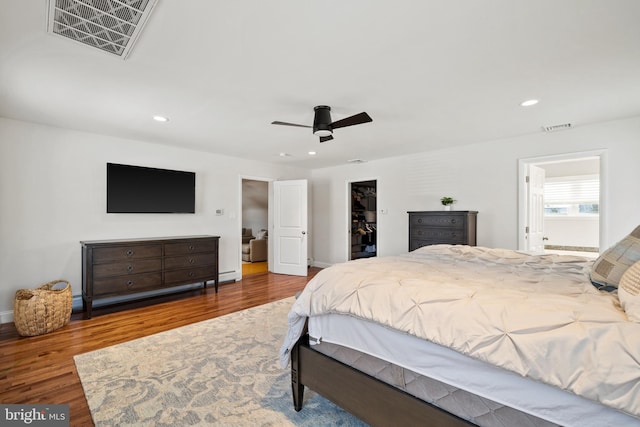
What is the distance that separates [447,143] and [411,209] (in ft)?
4.24

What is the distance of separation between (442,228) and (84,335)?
450 centimetres

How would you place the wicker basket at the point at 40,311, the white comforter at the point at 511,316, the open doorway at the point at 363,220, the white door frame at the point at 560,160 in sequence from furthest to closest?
the open doorway at the point at 363,220 < the white door frame at the point at 560,160 < the wicker basket at the point at 40,311 < the white comforter at the point at 511,316

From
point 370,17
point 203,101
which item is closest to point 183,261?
point 203,101

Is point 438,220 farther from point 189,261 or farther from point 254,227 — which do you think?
point 254,227

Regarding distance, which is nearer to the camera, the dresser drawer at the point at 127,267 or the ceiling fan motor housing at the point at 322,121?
the ceiling fan motor housing at the point at 322,121

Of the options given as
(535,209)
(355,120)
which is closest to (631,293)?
(355,120)

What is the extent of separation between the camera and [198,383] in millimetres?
2135

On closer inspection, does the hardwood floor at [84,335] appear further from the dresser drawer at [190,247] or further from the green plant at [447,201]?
the green plant at [447,201]

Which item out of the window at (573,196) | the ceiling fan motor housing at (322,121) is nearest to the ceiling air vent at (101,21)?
the ceiling fan motor housing at (322,121)

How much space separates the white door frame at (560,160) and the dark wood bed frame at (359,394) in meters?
3.64

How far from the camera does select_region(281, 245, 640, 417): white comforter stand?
88cm

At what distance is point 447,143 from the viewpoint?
4.43 meters

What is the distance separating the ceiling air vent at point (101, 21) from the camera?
155 cm

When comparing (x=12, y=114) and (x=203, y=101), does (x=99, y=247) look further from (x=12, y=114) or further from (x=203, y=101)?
(x=203, y=101)
